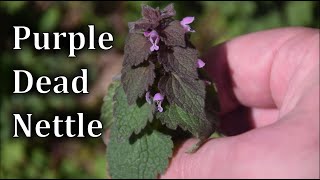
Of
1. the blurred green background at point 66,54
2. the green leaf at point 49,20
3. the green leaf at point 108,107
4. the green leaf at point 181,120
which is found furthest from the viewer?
the green leaf at point 49,20

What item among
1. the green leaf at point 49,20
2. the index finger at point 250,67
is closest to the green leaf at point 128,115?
the index finger at point 250,67

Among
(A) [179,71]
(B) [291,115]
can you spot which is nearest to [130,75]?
(A) [179,71]

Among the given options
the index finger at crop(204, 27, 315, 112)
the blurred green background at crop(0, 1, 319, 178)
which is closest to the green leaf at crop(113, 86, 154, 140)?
the index finger at crop(204, 27, 315, 112)

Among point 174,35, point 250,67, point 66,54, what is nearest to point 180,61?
point 174,35

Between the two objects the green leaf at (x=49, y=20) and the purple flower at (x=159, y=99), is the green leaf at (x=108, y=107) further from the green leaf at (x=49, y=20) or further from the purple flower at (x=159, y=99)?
the green leaf at (x=49, y=20)

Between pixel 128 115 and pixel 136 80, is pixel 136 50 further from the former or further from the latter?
pixel 128 115

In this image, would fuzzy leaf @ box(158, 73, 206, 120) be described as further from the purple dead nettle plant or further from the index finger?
the index finger

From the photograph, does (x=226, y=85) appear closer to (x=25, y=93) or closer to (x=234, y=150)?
(x=234, y=150)
